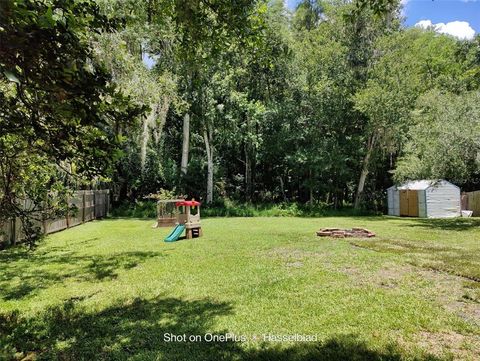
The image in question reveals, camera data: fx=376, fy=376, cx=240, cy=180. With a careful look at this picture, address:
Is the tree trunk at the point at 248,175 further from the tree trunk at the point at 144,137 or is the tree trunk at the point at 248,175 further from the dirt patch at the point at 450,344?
the dirt patch at the point at 450,344

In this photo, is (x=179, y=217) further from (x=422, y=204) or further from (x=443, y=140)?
(x=422, y=204)

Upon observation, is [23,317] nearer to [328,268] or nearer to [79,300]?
[79,300]

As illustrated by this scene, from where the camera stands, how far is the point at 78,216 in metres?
14.5

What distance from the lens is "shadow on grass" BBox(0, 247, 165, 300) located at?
5695 millimetres

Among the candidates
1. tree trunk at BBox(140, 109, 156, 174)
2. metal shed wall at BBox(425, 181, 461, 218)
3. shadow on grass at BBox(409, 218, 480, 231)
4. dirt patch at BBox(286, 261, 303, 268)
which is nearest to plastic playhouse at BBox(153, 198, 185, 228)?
tree trunk at BBox(140, 109, 156, 174)


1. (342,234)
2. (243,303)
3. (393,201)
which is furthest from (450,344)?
(393,201)

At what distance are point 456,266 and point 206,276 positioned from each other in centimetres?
424

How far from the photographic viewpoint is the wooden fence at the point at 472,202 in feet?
64.7

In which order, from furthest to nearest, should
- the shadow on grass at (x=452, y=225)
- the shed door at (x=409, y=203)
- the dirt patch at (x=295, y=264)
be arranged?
1. the shed door at (x=409, y=203)
2. the shadow on grass at (x=452, y=225)
3. the dirt patch at (x=295, y=264)

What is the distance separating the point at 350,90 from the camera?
70.6 feet

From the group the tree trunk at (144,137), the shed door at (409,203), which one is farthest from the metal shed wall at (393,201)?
the tree trunk at (144,137)

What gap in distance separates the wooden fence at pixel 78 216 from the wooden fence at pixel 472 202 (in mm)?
18967

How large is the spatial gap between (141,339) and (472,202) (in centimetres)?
2134

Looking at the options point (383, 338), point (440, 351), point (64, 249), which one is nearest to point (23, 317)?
point (383, 338)
